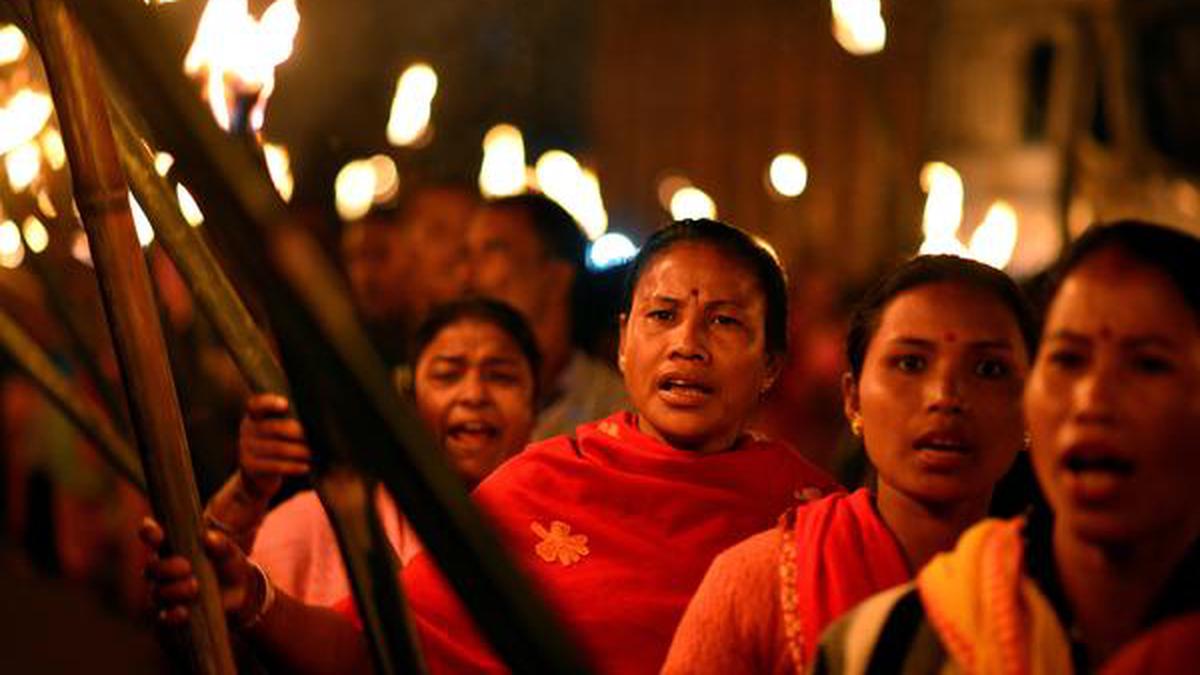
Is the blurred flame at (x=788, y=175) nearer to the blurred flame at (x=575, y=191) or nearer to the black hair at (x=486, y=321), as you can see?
the blurred flame at (x=575, y=191)

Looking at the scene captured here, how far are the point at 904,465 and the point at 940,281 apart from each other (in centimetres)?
27

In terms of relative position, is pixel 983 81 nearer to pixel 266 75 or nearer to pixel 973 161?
pixel 973 161

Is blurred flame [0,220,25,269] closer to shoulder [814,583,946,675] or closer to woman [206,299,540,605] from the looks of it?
woman [206,299,540,605]

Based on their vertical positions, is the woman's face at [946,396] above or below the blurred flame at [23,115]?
below

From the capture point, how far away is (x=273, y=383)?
293cm

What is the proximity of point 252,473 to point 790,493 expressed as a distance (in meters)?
0.93

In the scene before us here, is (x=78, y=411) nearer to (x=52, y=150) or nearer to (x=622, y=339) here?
(x=622, y=339)

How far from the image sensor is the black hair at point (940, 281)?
117 inches

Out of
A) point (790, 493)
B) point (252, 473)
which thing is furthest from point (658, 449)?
point (252, 473)

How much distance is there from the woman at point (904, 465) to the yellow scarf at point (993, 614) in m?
0.45

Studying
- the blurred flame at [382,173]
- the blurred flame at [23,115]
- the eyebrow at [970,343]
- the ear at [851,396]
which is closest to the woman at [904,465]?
the eyebrow at [970,343]

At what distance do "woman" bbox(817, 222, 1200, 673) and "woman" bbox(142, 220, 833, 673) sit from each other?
1164 mm

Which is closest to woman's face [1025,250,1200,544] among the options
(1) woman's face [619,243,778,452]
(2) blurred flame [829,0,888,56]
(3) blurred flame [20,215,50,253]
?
(1) woman's face [619,243,778,452]

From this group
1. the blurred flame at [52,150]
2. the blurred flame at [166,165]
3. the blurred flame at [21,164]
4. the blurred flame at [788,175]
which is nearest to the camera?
the blurred flame at [166,165]
